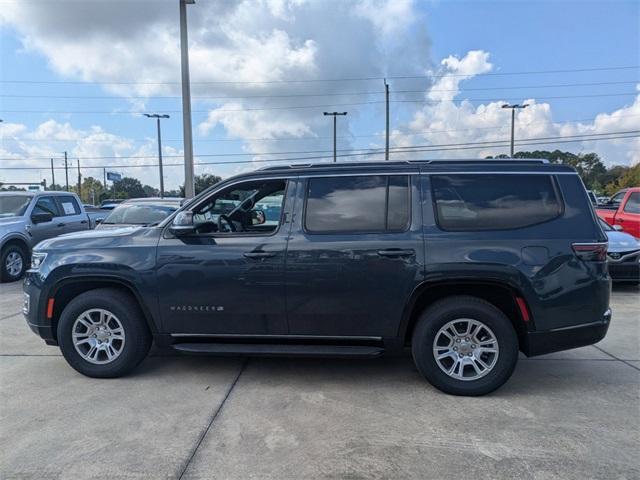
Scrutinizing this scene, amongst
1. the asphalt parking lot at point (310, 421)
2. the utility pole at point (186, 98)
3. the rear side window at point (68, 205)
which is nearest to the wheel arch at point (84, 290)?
the asphalt parking lot at point (310, 421)

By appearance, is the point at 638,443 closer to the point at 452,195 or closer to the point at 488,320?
the point at 488,320

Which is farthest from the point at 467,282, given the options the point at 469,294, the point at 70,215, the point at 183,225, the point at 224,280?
the point at 70,215

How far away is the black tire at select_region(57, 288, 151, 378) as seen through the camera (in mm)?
4207

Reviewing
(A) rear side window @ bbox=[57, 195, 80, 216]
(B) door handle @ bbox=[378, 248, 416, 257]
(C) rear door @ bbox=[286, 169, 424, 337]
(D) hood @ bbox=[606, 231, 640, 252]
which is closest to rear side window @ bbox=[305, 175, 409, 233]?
(C) rear door @ bbox=[286, 169, 424, 337]

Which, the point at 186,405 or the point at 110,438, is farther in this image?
the point at 186,405

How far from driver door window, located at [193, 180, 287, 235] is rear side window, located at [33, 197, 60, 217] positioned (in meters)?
7.28

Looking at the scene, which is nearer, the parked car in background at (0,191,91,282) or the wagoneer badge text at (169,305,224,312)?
the wagoneer badge text at (169,305,224,312)

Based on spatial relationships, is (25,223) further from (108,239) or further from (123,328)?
(123,328)

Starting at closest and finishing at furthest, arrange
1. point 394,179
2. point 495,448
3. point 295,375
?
point 495,448, point 394,179, point 295,375

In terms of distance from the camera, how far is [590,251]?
3768 mm

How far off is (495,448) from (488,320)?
1072mm

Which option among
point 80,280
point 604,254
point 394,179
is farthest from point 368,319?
point 80,280

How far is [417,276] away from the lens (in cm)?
385

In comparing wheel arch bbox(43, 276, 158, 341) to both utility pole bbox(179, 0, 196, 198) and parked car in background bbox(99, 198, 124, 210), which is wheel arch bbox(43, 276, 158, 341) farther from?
utility pole bbox(179, 0, 196, 198)
